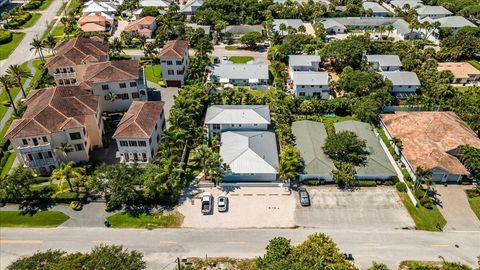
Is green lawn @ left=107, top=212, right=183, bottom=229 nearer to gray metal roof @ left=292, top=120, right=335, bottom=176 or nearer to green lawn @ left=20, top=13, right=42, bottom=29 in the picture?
gray metal roof @ left=292, top=120, right=335, bottom=176

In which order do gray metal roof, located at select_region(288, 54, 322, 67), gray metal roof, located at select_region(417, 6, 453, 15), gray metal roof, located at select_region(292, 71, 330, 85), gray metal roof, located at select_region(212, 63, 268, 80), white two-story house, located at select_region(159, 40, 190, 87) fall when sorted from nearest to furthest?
gray metal roof, located at select_region(292, 71, 330, 85) → white two-story house, located at select_region(159, 40, 190, 87) → gray metal roof, located at select_region(212, 63, 268, 80) → gray metal roof, located at select_region(288, 54, 322, 67) → gray metal roof, located at select_region(417, 6, 453, 15)

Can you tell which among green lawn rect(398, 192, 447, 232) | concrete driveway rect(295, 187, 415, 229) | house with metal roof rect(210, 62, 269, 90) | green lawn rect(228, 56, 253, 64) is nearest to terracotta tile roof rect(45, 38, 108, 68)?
house with metal roof rect(210, 62, 269, 90)

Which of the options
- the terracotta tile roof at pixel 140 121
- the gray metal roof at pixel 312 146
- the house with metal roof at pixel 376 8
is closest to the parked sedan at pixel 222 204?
the gray metal roof at pixel 312 146

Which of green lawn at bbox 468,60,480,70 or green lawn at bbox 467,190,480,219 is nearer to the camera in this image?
green lawn at bbox 467,190,480,219

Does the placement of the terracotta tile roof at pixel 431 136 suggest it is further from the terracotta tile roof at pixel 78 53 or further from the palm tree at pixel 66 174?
the terracotta tile roof at pixel 78 53

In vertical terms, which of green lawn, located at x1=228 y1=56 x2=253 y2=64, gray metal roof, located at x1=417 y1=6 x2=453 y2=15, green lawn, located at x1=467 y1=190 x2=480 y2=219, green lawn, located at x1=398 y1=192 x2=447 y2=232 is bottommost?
green lawn, located at x1=398 y1=192 x2=447 y2=232

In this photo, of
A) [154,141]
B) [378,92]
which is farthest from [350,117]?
[154,141]

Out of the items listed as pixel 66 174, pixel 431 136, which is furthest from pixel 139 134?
pixel 431 136

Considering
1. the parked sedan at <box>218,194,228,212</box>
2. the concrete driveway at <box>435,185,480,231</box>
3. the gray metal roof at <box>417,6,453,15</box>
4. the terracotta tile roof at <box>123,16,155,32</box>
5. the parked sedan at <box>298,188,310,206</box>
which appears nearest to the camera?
the concrete driveway at <box>435,185,480,231</box>
